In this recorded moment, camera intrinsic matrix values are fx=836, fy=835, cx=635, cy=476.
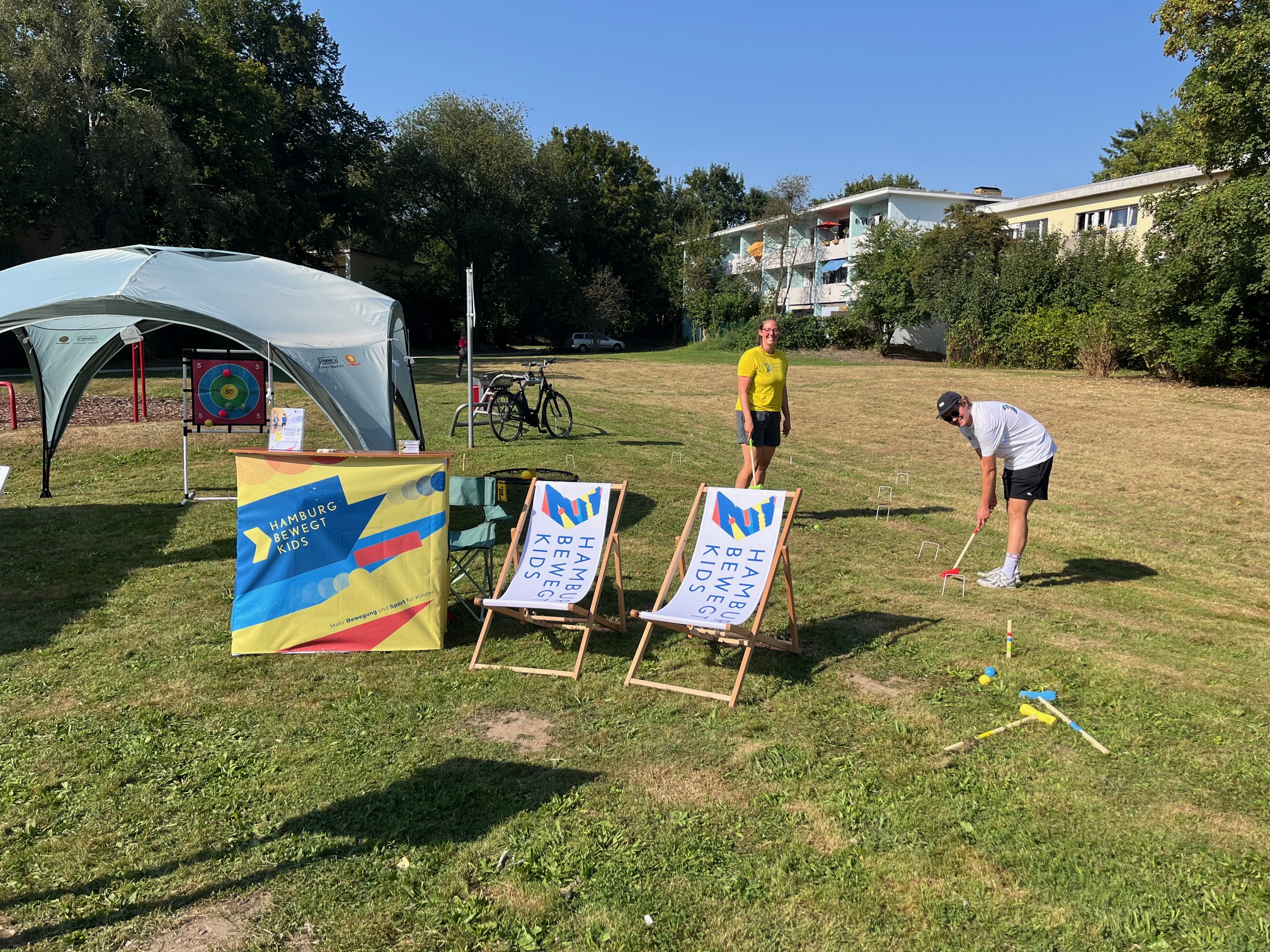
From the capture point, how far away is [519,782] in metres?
3.66

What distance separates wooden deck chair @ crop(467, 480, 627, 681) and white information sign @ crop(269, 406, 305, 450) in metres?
3.41

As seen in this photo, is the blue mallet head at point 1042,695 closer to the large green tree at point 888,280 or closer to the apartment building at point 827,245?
the large green tree at point 888,280

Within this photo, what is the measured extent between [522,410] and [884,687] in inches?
354

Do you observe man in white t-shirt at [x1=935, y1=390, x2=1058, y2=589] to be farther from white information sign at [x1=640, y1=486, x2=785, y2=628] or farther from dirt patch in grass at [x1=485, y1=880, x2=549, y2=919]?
dirt patch in grass at [x1=485, y1=880, x2=549, y2=919]

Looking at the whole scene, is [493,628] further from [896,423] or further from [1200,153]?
[1200,153]

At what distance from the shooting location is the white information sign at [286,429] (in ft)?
26.6

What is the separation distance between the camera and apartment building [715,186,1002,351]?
141 ft

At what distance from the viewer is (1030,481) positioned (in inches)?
257

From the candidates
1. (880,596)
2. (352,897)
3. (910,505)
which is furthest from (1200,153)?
(352,897)

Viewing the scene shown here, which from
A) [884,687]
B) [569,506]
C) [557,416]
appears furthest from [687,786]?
[557,416]

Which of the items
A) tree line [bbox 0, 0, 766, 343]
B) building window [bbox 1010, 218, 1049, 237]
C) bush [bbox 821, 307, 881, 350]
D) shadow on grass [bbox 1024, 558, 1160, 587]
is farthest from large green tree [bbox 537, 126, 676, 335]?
shadow on grass [bbox 1024, 558, 1160, 587]

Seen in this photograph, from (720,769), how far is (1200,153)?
81.6 ft

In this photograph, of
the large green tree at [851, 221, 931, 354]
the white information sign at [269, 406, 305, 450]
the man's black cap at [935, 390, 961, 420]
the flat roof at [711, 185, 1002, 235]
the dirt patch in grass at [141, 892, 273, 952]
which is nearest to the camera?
the dirt patch in grass at [141, 892, 273, 952]

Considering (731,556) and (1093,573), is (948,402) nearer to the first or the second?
(731,556)
